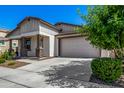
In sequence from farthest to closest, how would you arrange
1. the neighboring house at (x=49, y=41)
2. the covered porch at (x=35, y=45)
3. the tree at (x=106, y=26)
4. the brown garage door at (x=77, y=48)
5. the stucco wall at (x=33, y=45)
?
the stucco wall at (x=33, y=45) → the covered porch at (x=35, y=45) → the neighboring house at (x=49, y=41) → the brown garage door at (x=77, y=48) → the tree at (x=106, y=26)

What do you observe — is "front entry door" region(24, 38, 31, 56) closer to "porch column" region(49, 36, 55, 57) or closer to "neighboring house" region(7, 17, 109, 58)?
"neighboring house" region(7, 17, 109, 58)

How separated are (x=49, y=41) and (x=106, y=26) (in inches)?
485

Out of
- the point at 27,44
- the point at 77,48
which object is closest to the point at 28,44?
the point at 27,44

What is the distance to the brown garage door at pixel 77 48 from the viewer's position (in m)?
17.6

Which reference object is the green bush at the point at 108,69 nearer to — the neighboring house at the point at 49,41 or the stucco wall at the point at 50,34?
the neighboring house at the point at 49,41

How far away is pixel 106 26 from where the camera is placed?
824 centimetres

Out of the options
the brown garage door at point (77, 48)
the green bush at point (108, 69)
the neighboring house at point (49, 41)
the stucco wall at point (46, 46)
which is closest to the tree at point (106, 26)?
the green bush at point (108, 69)

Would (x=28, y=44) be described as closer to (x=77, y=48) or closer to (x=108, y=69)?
(x=77, y=48)

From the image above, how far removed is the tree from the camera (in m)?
7.99

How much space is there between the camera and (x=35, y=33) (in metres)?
18.5

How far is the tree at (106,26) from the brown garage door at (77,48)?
851 centimetres

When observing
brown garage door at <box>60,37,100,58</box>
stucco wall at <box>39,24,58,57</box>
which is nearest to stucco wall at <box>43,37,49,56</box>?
stucco wall at <box>39,24,58,57</box>

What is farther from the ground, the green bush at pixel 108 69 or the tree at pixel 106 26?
the tree at pixel 106 26
